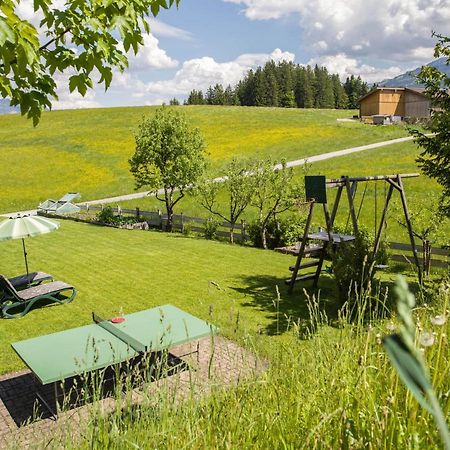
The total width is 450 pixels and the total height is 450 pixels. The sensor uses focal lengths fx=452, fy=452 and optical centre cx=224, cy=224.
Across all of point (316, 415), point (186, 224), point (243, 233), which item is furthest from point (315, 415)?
point (186, 224)

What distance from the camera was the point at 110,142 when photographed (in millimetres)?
56500

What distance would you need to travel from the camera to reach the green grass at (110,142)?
43.4m

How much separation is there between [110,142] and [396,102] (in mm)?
44718

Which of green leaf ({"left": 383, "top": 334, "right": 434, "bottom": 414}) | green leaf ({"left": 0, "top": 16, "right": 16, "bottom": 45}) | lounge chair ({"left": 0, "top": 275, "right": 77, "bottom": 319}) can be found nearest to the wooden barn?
lounge chair ({"left": 0, "top": 275, "right": 77, "bottom": 319})

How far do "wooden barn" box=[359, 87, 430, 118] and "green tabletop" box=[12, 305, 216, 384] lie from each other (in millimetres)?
68694

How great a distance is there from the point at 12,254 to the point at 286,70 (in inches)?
4087

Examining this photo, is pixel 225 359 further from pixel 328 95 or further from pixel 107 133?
pixel 328 95

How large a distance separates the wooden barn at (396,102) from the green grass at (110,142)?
6546mm

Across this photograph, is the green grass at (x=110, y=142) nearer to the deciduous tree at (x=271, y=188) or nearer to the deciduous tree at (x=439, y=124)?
the deciduous tree at (x=271, y=188)

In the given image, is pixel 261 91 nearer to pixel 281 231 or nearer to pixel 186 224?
pixel 186 224

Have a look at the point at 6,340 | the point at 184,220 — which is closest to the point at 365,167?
the point at 184,220

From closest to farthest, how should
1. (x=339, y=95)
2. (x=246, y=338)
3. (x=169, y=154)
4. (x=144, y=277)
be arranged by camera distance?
(x=246, y=338) < (x=144, y=277) < (x=169, y=154) < (x=339, y=95)

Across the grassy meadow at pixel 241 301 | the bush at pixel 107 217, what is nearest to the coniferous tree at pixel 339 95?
the grassy meadow at pixel 241 301

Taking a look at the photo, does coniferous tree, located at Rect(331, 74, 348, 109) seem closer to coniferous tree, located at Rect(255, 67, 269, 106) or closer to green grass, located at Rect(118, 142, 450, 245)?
coniferous tree, located at Rect(255, 67, 269, 106)
